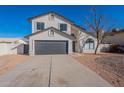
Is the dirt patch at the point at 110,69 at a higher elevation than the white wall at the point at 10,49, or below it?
below

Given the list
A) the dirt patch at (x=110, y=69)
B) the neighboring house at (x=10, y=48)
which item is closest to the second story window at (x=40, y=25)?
the neighboring house at (x=10, y=48)

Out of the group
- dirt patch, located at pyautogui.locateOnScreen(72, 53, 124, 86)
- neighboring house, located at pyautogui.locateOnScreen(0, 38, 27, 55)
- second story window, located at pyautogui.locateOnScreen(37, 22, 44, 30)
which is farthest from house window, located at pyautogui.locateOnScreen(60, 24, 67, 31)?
dirt patch, located at pyautogui.locateOnScreen(72, 53, 124, 86)

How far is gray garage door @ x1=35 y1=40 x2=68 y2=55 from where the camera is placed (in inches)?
787

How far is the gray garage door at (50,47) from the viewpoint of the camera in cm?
1999

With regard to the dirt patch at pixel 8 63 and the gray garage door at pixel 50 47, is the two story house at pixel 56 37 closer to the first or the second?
the gray garage door at pixel 50 47

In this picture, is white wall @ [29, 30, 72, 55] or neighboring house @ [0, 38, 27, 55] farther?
neighboring house @ [0, 38, 27, 55]

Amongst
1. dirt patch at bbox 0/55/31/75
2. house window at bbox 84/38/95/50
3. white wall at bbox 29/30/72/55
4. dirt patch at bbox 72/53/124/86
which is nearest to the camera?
dirt patch at bbox 72/53/124/86

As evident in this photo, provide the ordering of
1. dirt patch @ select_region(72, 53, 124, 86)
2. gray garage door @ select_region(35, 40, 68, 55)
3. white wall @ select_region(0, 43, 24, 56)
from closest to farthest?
dirt patch @ select_region(72, 53, 124, 86) → gray garage door @ select_region(35, 40, 68, 55) → white wall @ select_region(0, 43, 24, 56)

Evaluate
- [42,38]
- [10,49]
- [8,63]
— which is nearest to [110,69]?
[8,63]

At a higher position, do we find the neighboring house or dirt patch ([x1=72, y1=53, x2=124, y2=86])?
the neighboring house

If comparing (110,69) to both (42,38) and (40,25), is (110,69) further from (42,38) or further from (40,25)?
(40,25)

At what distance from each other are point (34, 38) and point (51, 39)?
2.49 m

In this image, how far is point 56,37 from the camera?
20484mm

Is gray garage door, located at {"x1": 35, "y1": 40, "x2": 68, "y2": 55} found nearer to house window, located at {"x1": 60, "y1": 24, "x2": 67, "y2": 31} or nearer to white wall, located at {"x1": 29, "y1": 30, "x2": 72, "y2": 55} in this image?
white wall, located at {"x1": 29, "y1": 30, "x2": 72, "y2": 55}
